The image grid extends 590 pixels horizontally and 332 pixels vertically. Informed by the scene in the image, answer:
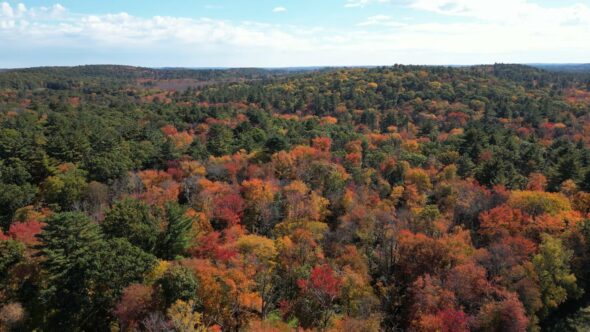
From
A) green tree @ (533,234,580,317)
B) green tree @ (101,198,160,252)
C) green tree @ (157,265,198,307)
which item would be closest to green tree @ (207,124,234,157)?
green tree @ (101,198,160,252)

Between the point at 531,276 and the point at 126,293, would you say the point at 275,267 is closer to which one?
the point at 126,293

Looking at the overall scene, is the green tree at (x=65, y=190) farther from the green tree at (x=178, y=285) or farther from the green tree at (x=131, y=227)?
the green tree at (x=178, y=285)

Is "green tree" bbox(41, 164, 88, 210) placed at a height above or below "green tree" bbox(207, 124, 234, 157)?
below

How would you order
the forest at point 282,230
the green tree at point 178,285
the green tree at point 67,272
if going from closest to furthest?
1. the green tree at point 178,285
2. the green tree at point 67,272
3. the forest at point 282,230

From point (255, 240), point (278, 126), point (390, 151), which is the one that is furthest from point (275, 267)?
point (278, 126)

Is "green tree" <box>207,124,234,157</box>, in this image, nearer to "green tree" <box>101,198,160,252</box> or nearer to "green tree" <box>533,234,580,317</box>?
"green tree" <box>101,198,160,252</box>

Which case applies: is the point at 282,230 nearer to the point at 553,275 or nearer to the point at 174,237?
the point at 174,237

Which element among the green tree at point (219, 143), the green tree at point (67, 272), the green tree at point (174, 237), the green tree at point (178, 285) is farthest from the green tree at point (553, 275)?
the green tree at point (219, 143)

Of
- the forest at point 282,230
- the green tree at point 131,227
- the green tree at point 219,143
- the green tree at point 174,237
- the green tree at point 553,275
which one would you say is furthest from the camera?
the green tree at point 219,143

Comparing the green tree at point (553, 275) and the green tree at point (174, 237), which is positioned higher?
the green tree at point (174, 237)
